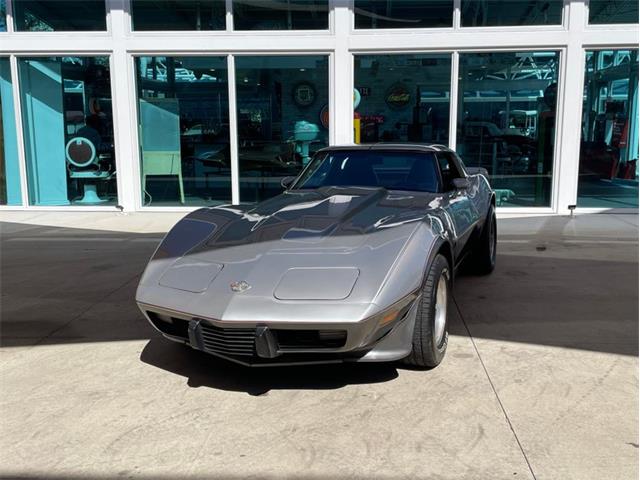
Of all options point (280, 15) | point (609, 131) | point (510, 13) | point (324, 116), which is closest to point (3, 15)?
point (280, 15)

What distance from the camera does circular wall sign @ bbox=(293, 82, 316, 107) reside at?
10328 millimetres

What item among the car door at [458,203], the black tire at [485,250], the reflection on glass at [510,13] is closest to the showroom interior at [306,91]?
the reflection on glass at [510,13]

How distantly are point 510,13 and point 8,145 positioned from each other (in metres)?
9.35

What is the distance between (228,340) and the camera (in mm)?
3217

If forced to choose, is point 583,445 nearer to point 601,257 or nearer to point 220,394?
point 220,394

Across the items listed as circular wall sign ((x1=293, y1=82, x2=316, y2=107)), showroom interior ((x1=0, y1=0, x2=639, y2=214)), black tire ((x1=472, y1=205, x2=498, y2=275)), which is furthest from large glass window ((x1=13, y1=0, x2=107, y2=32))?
black tire ((x1=472, y1=205, x2=498, y2=275))

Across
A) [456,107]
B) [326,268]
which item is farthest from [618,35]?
[326,268]

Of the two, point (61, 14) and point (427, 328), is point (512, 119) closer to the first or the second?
point (427, 328)

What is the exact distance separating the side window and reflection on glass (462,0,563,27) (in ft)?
18.3

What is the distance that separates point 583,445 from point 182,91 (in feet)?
30.8

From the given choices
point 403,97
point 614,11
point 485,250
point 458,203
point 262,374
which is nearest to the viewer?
point 262,374

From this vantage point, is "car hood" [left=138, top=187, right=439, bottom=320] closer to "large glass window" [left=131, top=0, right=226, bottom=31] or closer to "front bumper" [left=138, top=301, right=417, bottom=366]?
"front bumper" [left=138, top=301, right=417, bottom=366]

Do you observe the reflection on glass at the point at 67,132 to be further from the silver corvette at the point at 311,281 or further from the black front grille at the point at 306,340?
the black front grille at the point at 306,340

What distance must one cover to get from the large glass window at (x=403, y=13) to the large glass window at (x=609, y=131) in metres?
2.54
